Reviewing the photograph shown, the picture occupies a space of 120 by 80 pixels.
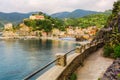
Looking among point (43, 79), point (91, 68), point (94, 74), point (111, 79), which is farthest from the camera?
point (91, 68)

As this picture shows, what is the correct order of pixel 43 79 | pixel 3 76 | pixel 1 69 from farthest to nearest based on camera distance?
pixel 1 69 < pixel 3 76 < pixel 43 79

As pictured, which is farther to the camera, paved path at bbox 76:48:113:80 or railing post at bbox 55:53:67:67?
paved path at bbox 76:48:113:80

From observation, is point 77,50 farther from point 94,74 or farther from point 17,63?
point 17,63

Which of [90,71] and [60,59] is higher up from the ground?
[60,59]

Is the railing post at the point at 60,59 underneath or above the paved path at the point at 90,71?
above

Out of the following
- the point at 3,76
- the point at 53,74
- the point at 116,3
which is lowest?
the point at 3,76

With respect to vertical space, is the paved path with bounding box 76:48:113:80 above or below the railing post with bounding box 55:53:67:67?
below

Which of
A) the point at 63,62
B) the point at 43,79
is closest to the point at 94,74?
the point at 63,62

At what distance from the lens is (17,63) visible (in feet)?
325

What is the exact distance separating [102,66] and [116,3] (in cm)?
1903

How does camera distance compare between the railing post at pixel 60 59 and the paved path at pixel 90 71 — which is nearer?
the railing post at pixel 60 59

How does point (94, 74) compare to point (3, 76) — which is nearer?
point (94, 74)

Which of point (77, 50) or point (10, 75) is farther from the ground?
point (77, 50)

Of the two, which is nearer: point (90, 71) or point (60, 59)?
point (60, 59)
